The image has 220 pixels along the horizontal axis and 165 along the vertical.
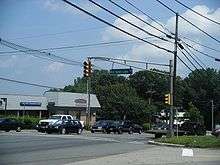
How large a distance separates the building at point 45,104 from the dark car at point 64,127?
22.9m

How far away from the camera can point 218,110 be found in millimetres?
119312

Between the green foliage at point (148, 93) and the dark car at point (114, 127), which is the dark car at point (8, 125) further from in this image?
the green foliage at point (148, 93)

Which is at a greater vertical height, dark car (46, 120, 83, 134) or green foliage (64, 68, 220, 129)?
green foliage (64, 68, 220, 129)

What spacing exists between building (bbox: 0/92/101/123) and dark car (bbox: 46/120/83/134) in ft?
75.0

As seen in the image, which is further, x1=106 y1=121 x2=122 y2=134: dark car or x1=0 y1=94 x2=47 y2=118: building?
x1=0 y1=94 x2=47 y2=118: building

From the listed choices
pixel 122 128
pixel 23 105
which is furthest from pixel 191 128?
pixel 23 105

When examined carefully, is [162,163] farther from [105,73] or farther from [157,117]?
[105,73]

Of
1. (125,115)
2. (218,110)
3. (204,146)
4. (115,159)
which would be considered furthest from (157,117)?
(115,159)

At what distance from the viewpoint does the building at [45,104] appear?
70438 mm

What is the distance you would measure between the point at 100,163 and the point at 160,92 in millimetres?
120335

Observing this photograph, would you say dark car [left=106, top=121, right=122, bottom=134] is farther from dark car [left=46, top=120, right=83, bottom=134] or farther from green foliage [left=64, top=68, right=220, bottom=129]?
green foliage [left=64, top=68, right=220, bottom=129]

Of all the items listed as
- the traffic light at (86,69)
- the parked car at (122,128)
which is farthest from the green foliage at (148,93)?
the traffic light at (86,69)

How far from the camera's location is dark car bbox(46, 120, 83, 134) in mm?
47000

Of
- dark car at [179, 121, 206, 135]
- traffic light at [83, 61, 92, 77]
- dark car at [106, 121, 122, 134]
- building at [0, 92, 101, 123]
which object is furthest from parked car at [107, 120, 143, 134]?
traffic light at [83, 61, 92, 77]
